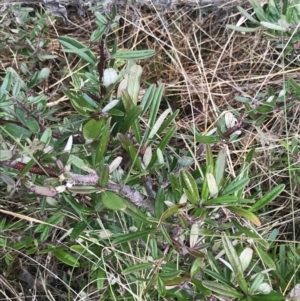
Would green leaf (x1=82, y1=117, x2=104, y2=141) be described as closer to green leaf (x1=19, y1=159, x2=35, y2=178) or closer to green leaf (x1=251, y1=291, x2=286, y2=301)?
green leaf (x1=19, y1=159, x2=35, y2=178)

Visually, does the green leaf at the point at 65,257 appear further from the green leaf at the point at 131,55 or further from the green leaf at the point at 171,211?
the green leaf at the point at 131,55

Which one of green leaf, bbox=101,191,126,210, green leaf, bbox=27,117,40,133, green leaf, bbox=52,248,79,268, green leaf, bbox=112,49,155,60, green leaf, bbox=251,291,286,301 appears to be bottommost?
green leaf, bbox=52,248,79,268

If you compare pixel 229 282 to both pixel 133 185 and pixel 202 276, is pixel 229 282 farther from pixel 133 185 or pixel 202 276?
pixel 133 185

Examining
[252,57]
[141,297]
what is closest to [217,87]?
[252,57]

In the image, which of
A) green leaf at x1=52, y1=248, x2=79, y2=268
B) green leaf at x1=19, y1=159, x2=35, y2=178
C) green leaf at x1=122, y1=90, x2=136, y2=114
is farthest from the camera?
green leaf at x1=52, y1=248, x2=79, y2=268

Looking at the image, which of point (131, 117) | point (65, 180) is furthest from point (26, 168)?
point (131, 117)

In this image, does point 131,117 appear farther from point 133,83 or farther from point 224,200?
point 224,200

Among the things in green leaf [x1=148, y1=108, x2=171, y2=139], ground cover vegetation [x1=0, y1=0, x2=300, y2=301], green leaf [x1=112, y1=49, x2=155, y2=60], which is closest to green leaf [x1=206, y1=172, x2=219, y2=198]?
ground cover vegetation [x1=0, y1=0, x2=300, y2=301]
